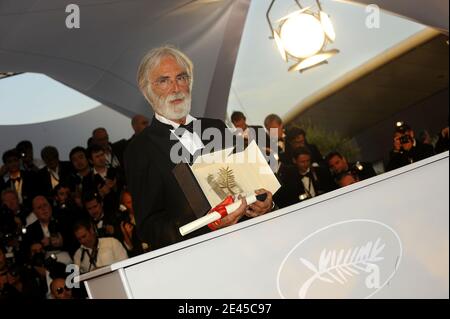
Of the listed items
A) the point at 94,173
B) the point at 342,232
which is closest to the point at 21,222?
the point at 94,173

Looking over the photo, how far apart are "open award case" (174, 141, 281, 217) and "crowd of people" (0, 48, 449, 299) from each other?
138mm

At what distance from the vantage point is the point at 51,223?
3855 mm

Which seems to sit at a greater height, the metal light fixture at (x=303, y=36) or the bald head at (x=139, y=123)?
the metal light fixture at (x=303, y=36)

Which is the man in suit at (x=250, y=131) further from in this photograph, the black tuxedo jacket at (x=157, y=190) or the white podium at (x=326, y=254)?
the white podium at (x=326, y=254)

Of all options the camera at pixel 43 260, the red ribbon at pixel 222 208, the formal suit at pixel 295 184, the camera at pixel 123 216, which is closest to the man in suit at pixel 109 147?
the camera at pixel 123 216

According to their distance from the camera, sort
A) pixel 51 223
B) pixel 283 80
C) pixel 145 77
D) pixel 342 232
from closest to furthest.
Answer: pixel 342 232 → pixel 145 77 → pixel 51 223 → pixel 283 80

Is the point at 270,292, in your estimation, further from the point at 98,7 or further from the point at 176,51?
the point at 98,7

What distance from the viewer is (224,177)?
3.10m

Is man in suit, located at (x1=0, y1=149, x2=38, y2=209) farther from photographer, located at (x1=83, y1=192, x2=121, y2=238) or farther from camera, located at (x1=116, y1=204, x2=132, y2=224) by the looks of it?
camera, located at (x1=116, y1=204, x2=132, y2=224)

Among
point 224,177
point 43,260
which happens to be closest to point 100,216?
point 43,260

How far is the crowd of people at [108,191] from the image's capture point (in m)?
3.41

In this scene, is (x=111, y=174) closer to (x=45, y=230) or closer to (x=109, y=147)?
(x=109, y=147)

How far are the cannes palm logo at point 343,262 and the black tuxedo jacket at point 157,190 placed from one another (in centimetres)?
99

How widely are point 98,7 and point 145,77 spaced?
25.2 inches
